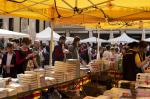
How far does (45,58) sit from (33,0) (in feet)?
34.4

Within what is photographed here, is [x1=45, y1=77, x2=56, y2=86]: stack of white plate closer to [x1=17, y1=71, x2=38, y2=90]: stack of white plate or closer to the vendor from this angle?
[x1=17, y1=71, x2=38, y2=90]: stack of white plate

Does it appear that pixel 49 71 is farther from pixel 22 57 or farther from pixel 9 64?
pixel 9 64

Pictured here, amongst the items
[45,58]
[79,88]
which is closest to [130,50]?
[79,88]

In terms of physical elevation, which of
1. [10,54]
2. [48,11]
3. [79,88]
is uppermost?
[48,11]

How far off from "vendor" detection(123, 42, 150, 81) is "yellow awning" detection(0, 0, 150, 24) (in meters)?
0.90

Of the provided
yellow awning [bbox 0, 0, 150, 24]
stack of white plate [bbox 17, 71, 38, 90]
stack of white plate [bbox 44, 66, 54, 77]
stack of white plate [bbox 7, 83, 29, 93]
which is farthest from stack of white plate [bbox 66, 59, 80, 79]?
stack of white plate [bbox 7, 83, 29, 93]

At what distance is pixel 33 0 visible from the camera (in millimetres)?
7203

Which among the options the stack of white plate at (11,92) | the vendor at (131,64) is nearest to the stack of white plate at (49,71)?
the stack of white plate at (11,92)

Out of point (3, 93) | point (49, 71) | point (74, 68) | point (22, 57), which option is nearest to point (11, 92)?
point (3, 93)

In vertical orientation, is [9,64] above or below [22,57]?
below

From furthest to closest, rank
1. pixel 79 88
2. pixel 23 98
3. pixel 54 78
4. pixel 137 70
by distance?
pixel 137 70, pixel 79 88, pixel 54 78, pixel 23 98

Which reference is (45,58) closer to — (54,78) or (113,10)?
(113,10)

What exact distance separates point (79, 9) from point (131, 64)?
158 cm

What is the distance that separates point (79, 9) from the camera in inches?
306
